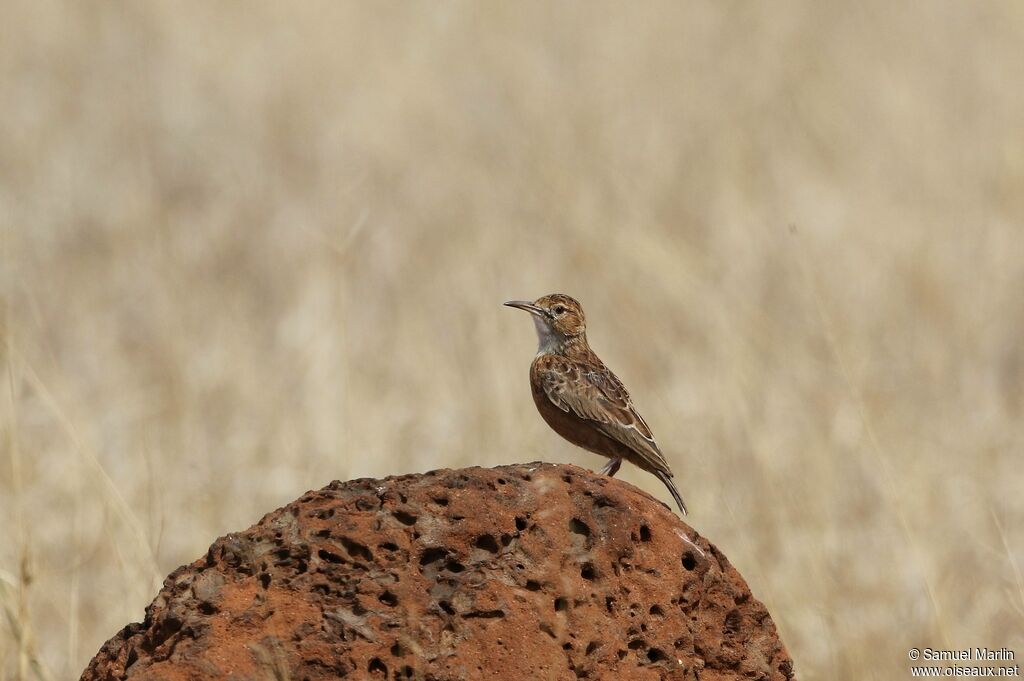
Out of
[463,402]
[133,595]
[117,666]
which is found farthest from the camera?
[463,402]

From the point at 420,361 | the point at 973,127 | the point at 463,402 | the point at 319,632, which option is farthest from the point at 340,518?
the point at 973,127

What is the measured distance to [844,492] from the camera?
32.7 feet

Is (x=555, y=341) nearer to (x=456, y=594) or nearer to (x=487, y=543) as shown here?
(x=487, y=543)

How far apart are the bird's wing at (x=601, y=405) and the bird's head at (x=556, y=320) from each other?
473 millimetres

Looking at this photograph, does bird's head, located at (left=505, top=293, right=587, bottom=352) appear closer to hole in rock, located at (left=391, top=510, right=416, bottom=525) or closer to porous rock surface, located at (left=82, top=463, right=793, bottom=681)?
porous rock surface, located at (left=82, top=463, right=793, bottom=681)

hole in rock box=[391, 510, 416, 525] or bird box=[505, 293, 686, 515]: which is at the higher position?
bird box=[505, 293, 686, 515]

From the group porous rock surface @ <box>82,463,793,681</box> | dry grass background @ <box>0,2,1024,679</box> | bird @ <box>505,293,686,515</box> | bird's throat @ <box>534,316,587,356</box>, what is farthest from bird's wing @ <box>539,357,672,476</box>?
porous rock surface @ <box>82,463,793,681</box>

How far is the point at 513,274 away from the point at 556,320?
6.07 meters

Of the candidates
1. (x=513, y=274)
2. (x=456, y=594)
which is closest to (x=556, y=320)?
(x=456, y=594)

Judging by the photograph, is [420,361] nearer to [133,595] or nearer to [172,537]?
[172,537]

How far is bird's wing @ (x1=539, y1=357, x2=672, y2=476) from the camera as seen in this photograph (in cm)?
604

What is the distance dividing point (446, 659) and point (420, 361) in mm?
8059

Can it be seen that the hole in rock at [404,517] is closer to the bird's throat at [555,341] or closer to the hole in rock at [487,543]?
the hole in rock at [487,543]

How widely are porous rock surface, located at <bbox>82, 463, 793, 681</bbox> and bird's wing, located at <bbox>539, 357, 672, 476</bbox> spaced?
176 centimetres
